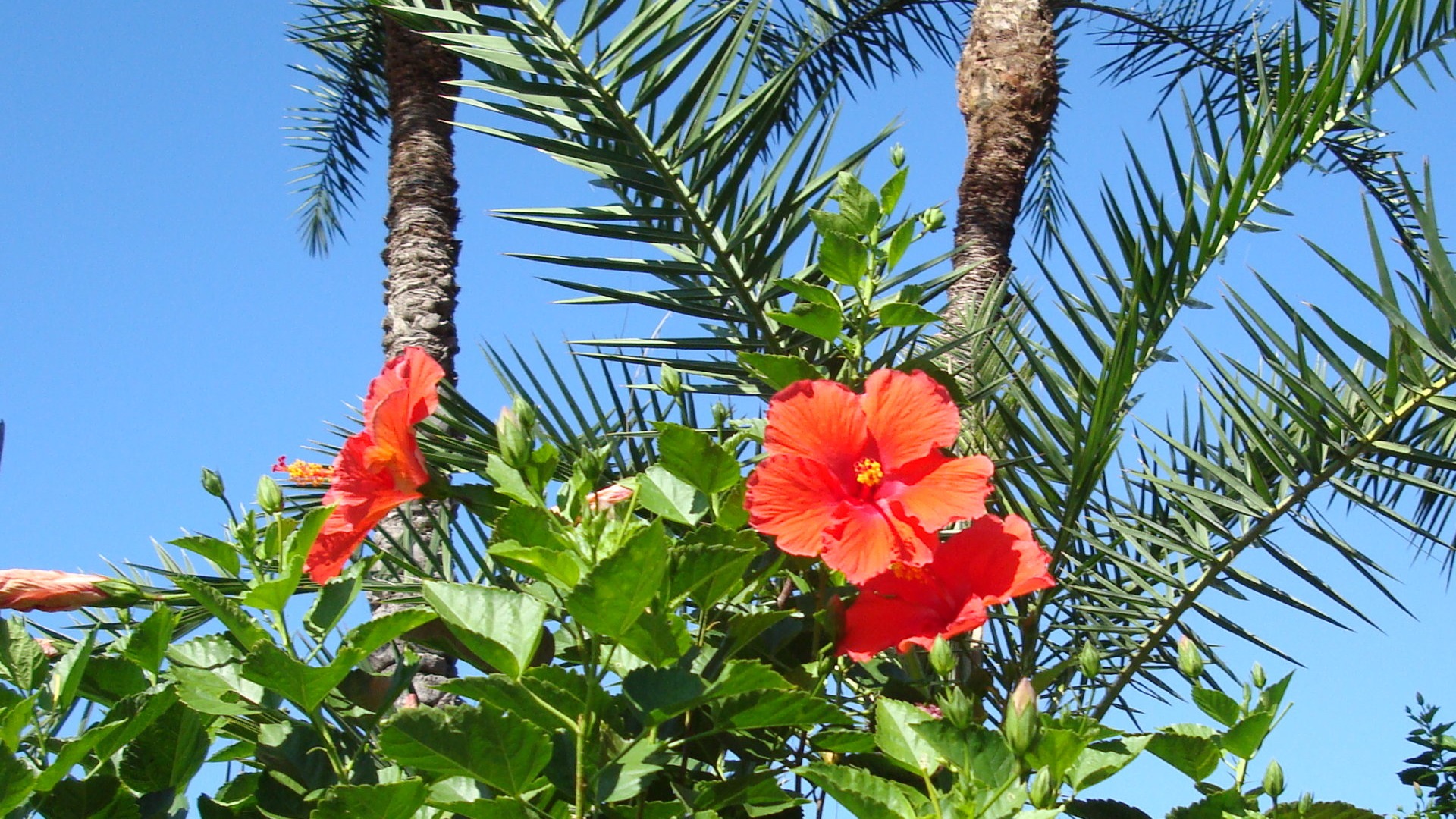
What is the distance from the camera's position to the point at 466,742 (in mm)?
565

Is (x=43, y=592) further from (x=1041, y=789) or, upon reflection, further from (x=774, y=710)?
(x=1041, y=789)

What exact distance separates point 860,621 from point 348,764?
32 centimetres

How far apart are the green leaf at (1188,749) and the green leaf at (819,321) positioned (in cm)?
34

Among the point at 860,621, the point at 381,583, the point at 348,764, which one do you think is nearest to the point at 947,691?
the point at 860,621

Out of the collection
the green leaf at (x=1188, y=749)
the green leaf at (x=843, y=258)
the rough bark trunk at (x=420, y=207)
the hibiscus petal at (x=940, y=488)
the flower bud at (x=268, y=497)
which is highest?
the rough bark trunk at (x=420, y=207)

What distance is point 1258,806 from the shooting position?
696 mm

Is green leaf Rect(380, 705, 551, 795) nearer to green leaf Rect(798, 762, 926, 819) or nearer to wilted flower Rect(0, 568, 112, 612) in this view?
green leaf Rect(798, 762, 926, 819)

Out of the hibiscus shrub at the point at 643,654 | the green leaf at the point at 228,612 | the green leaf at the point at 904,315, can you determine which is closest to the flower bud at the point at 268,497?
the hibiscus shrub at the point at 643,654

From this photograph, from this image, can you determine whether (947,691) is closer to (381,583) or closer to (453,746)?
(453,746)

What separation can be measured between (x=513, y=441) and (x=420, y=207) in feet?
11.8

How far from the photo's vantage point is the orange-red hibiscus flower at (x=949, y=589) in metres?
0.76

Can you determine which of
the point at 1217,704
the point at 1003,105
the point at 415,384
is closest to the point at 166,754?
the point at 415,384

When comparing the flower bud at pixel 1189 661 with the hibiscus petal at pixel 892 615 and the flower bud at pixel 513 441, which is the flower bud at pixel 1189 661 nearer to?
the hibiscus petal at pixel 892 615

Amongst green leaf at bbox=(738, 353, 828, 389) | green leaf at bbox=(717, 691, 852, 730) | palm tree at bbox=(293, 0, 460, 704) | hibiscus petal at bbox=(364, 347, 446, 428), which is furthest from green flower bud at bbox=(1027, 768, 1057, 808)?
palm tree at bbox=(293, 0, 460, 704)
